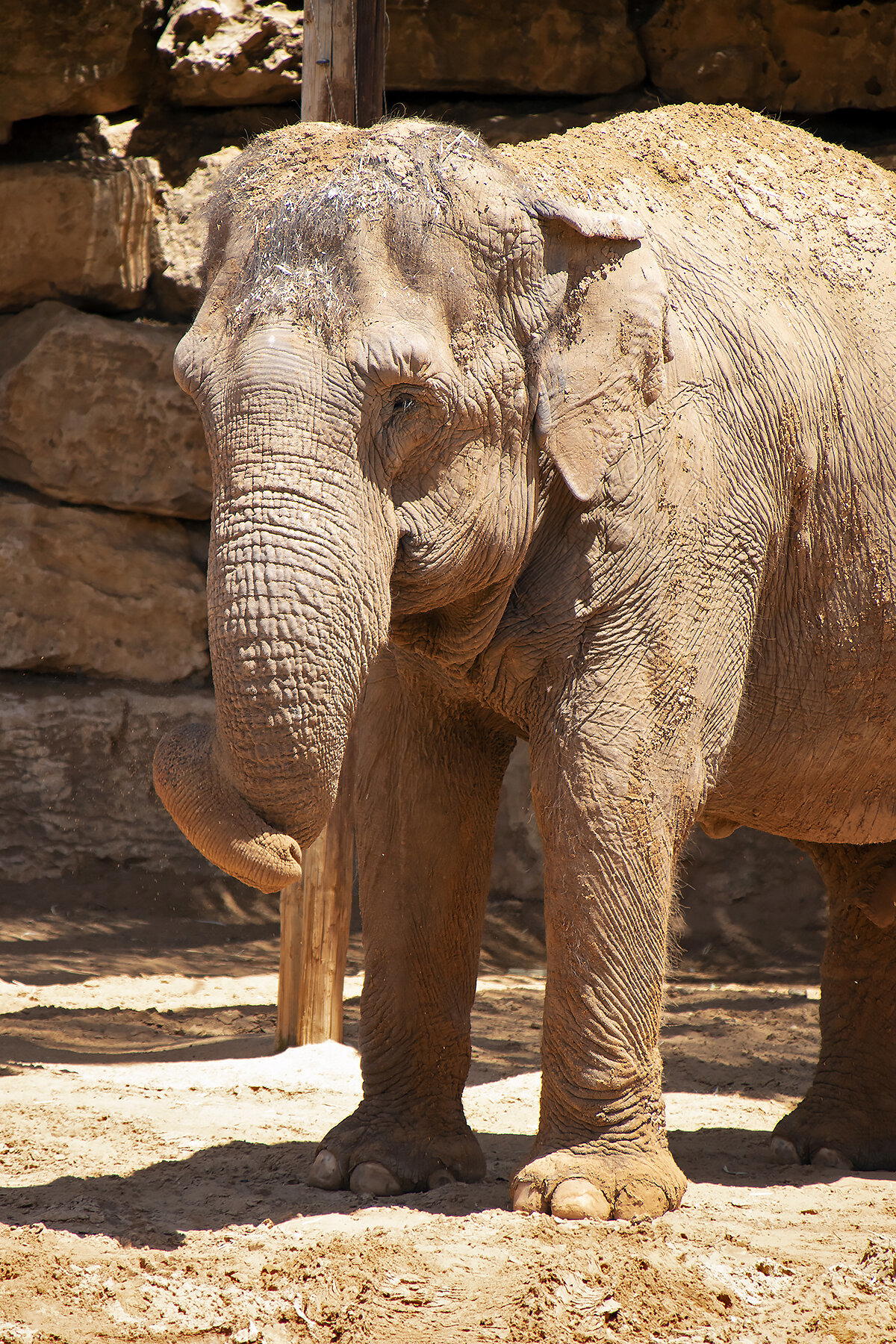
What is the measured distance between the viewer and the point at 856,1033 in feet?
13.0

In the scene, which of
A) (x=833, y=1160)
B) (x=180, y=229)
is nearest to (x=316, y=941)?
(x=833, y=1160)

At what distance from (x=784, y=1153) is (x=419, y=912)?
1.18 m

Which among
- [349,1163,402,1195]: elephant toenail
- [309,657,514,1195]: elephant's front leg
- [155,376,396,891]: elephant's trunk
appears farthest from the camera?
[309,657,514,1195]: elephant's front leg

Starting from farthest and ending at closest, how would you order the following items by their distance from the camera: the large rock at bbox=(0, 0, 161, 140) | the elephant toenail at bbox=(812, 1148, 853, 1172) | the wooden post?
1. the large rock at bbox=(0, 0, 161, 140)
2. the wooden post
3. the elephant toenail at bbox=(812, 1148, 853, 1172)

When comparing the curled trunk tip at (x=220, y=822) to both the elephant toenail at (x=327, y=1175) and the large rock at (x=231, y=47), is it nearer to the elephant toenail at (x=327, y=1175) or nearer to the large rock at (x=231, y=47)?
the elephant toenail at (x=327, y=1175)

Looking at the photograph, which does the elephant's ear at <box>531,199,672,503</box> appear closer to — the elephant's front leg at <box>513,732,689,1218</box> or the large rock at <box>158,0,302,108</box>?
the elephant's front leg at <box>513,732,689,1218</box>

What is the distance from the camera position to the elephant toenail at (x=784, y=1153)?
3855 mm

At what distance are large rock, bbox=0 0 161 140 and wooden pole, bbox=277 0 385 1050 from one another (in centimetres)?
203

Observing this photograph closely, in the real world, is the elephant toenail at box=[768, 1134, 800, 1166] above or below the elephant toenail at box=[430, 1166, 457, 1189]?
below

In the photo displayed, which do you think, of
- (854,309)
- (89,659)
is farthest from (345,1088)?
(89,659)

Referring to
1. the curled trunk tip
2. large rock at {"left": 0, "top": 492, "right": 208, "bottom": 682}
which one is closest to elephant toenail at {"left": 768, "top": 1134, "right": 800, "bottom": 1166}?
the curled trunk tip

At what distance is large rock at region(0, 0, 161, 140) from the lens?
6.43 metres

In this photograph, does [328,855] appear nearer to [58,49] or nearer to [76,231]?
[76,231]

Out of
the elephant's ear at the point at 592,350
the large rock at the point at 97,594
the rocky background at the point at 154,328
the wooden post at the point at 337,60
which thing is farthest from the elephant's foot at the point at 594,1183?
the large rock at the point at 97,594
